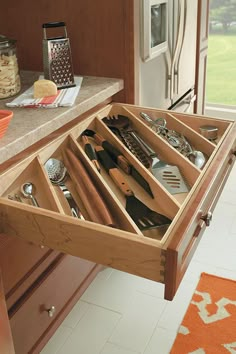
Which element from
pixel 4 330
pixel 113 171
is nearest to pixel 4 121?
pixel 113 171

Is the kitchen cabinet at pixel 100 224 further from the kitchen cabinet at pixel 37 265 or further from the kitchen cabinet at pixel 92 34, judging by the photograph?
the kitchen cabinet at pixel 92 34

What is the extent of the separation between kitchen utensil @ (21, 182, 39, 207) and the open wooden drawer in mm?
12

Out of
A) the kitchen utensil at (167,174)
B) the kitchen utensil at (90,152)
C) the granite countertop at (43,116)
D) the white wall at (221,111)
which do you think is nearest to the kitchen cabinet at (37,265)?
the granite countertop at (43,116)

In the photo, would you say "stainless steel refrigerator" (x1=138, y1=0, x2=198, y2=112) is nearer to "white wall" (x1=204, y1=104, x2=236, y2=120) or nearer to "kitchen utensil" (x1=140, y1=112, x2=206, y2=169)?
"kitchen utensil" (x1=140, y1=112, x2=206, y2=169)

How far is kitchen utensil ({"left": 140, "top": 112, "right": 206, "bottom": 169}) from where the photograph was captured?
1257 mm

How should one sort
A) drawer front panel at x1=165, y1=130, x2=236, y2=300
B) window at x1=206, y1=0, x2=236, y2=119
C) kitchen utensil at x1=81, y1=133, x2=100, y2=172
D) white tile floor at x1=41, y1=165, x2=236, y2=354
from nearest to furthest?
drawer front panel at x1=165, y1=130, x2=236, y2=300, kitchen utensil at x1=81, y1=133, x2=100, y2=172, white tile floor at x1=41, y1=165, x2=236, y2=354, window at x1=206, y1=0, x2=236, y2=119

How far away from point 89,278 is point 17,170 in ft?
2.32

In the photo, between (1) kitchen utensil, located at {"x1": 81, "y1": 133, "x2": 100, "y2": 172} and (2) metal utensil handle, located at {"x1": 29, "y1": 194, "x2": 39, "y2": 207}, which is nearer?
(2) metal utensil handle, located at {"x1": 29, "y1": 194, "x2": 39, "y2": 207}

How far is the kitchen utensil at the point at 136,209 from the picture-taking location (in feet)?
3.19

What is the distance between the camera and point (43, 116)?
132cm

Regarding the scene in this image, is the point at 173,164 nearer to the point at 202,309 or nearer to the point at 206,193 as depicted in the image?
the point at 206,193

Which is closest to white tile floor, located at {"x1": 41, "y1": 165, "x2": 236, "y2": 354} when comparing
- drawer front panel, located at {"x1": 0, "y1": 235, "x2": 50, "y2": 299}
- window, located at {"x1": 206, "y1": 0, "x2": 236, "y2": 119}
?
drawer front panel, located at {"x1": 0, "y1": 235, "x2": 50, "y2": 299}

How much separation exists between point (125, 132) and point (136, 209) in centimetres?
44

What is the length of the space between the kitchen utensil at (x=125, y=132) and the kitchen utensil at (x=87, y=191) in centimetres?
19
